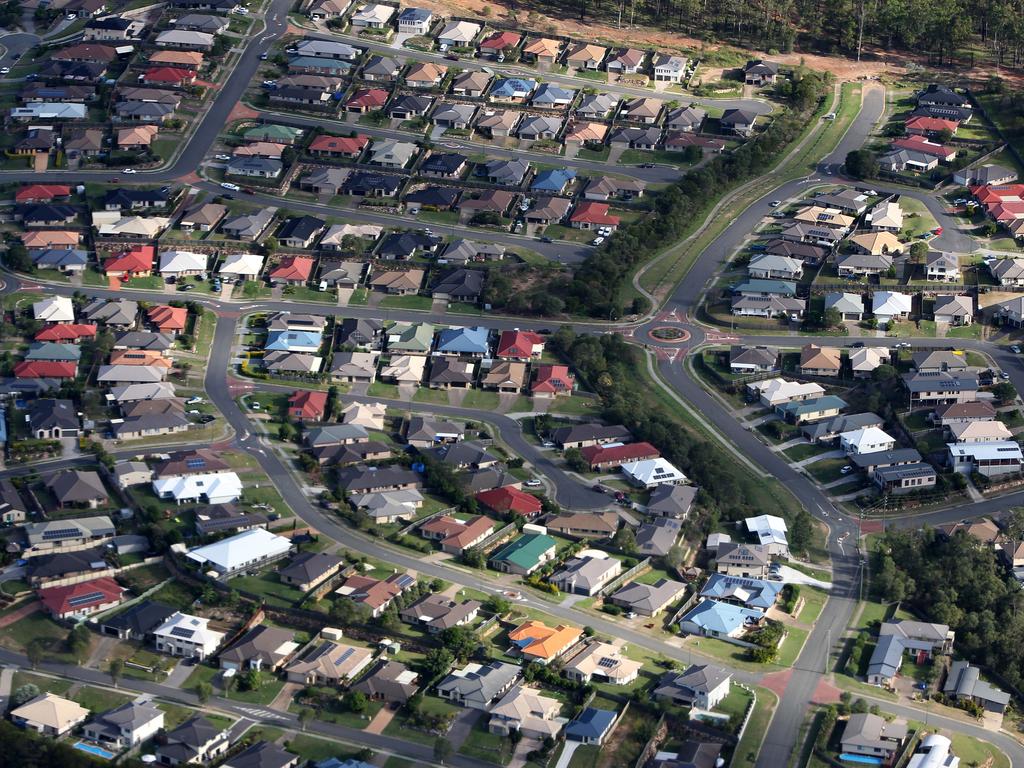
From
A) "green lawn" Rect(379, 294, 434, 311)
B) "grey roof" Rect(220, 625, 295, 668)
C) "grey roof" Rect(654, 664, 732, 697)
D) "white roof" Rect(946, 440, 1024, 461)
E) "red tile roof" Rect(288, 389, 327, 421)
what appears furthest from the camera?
"green lawn" Rect(379, 294, 434, 311)

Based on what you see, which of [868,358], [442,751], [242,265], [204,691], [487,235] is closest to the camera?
[442,751]

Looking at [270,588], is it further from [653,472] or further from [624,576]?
[653,472]

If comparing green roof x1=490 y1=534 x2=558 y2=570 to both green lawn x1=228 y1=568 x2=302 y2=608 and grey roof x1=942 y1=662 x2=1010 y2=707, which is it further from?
grey roof x1=942 y1=662 x2=1010 y2=707

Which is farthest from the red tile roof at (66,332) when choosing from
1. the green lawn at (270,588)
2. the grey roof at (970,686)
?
the grey roof at (970,686)

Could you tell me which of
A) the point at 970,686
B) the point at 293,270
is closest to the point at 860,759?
the point at 970,686

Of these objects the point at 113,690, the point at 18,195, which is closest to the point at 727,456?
the point at 113,690

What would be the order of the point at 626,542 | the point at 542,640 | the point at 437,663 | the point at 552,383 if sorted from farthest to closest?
the point at 552,383, the point at 626,542, the point at 542,640, the point at 437,663

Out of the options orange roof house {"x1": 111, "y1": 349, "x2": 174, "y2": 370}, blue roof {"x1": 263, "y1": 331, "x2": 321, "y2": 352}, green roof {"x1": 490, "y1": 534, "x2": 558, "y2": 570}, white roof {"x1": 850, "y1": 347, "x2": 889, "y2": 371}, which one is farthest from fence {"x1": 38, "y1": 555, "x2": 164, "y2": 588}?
white roof {"x1": 850, "y1": 347, "x2": 889, "y2": 371}

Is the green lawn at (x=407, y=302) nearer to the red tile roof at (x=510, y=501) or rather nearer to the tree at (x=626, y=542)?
the red tile roof at (x=510, y=501)

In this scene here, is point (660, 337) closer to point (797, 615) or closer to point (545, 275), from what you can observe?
point (545, 275)
